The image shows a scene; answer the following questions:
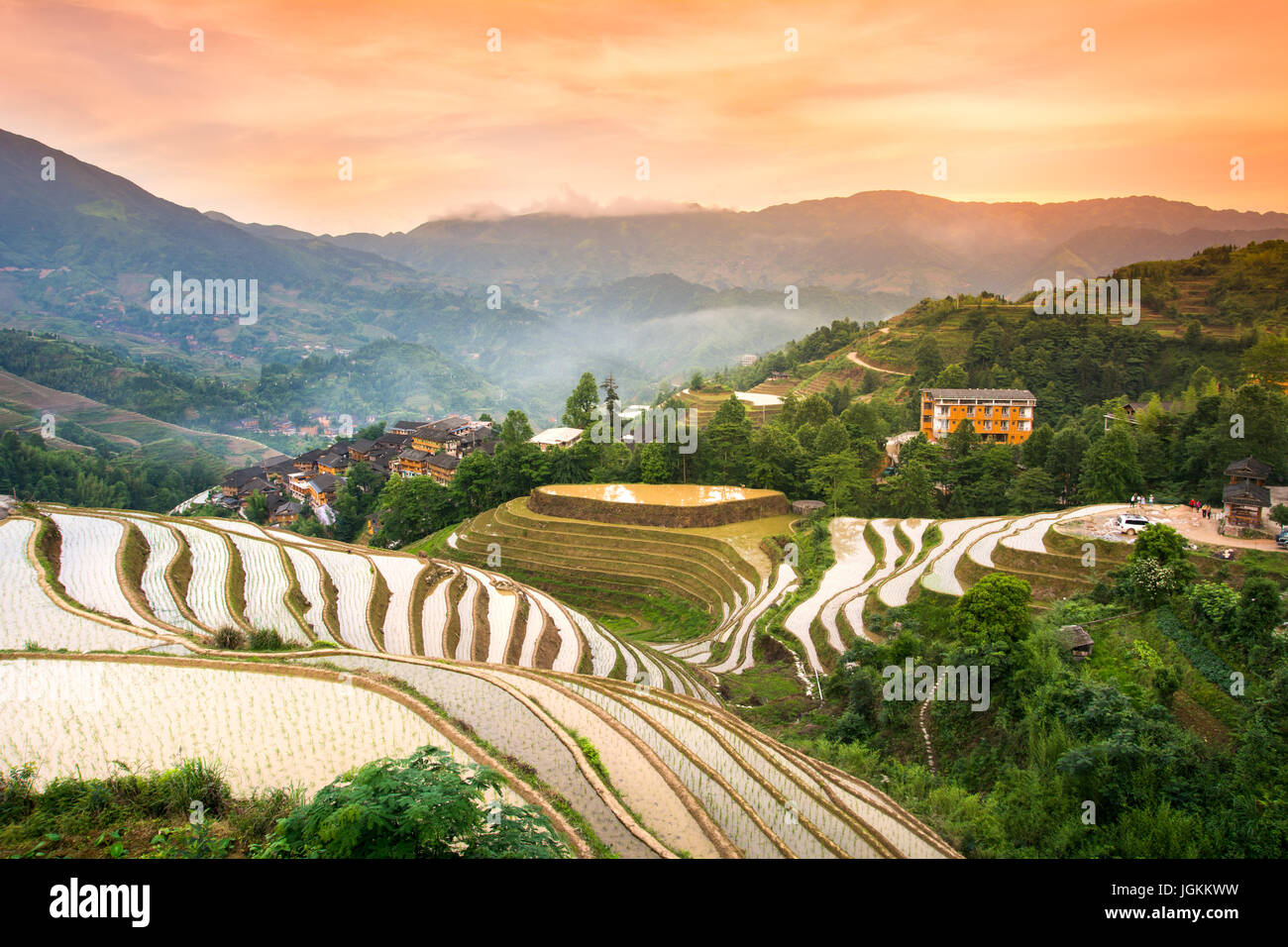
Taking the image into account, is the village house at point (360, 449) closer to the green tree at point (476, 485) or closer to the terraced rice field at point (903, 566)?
the green tree at point (476, 485)

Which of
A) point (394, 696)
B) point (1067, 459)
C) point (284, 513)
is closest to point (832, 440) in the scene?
point (1067, 459)

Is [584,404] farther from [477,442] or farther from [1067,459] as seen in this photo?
[1067,459]

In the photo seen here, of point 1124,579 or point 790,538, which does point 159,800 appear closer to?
point 1124,579
